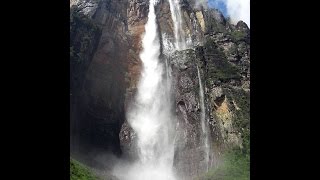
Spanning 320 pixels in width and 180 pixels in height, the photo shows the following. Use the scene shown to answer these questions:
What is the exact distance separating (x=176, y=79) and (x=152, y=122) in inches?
173

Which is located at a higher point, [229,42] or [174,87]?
[229,42]

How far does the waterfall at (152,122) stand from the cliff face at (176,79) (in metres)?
0.63

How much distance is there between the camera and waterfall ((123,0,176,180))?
1458 inches

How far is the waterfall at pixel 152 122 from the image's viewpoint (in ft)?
121

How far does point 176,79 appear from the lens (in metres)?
39.9

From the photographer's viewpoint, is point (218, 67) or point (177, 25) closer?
point (218, 67)

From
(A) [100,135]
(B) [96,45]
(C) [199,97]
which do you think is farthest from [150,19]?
(A) [100,135]

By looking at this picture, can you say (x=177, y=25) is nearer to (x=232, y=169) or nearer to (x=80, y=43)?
(x=80, y=43)

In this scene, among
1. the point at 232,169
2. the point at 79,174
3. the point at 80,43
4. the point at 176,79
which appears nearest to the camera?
the point at 79,174

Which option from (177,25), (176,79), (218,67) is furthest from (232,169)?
(177,25)
